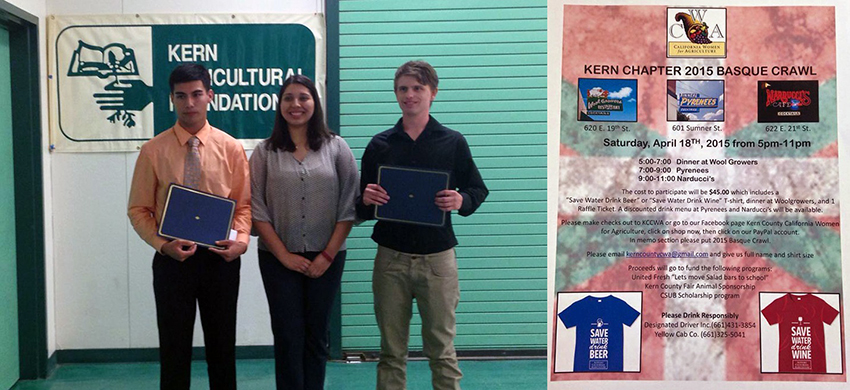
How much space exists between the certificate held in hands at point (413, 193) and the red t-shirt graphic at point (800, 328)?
1.28m

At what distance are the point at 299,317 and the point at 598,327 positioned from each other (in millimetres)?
1287

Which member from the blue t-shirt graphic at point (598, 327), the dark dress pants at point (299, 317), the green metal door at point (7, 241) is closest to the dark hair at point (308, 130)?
the dark dress pants at point (299, 317)

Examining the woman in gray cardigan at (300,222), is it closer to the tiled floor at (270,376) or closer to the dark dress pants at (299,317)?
the dark dress pants at (299,317)

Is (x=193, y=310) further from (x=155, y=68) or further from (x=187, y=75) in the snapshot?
(x=155, y=68)

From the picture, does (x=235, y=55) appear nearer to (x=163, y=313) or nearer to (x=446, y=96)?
(x=446, y=96)

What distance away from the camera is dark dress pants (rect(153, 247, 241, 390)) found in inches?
130

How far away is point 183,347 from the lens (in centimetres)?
337

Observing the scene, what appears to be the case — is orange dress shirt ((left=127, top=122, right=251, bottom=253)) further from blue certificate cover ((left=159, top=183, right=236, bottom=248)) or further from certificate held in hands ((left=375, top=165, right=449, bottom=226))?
certificate held in hands ((left=375, top=165, right=449, bottom=226))

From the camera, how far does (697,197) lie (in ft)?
9.00

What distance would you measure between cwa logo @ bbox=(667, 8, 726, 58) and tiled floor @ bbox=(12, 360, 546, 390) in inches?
89.8

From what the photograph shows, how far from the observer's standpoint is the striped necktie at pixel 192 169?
130 inches

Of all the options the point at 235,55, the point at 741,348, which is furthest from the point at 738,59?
the point at 235,55

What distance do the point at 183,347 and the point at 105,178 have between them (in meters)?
1.76

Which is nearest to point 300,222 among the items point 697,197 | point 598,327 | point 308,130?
point 308,130
